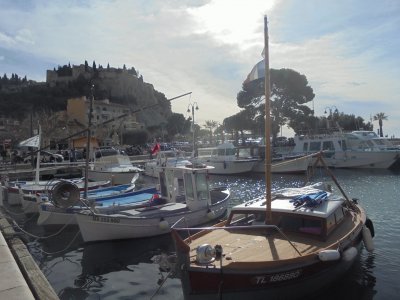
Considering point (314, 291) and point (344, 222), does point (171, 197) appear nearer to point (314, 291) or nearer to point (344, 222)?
point (344, 222)

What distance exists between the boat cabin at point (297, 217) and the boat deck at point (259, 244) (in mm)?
Result: 178

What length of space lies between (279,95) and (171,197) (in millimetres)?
49040

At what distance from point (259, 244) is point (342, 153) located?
37185mm

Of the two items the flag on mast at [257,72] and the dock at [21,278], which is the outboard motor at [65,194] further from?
the flag on mast at [257,72]

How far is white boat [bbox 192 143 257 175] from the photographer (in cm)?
4225

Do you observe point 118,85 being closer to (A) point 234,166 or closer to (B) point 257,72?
(A) point 234,166

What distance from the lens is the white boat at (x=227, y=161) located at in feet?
139

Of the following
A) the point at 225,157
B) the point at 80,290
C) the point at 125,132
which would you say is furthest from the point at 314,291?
the point at 125,132

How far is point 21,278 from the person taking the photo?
7641 millimetres

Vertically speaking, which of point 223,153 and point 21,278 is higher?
point 223,153

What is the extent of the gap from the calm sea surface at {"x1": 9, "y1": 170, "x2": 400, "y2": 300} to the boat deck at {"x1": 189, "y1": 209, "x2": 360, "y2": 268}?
51.5 inches

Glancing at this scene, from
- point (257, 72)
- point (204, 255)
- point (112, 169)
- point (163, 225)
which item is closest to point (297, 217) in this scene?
point (204, 255)

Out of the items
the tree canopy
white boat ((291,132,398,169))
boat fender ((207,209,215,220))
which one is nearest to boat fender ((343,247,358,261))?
boat fender ((207,209,215,220))

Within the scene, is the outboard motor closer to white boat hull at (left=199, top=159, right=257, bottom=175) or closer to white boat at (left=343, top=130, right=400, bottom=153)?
white boat hull at (left=199, top=159, right=257, bottom=175)
